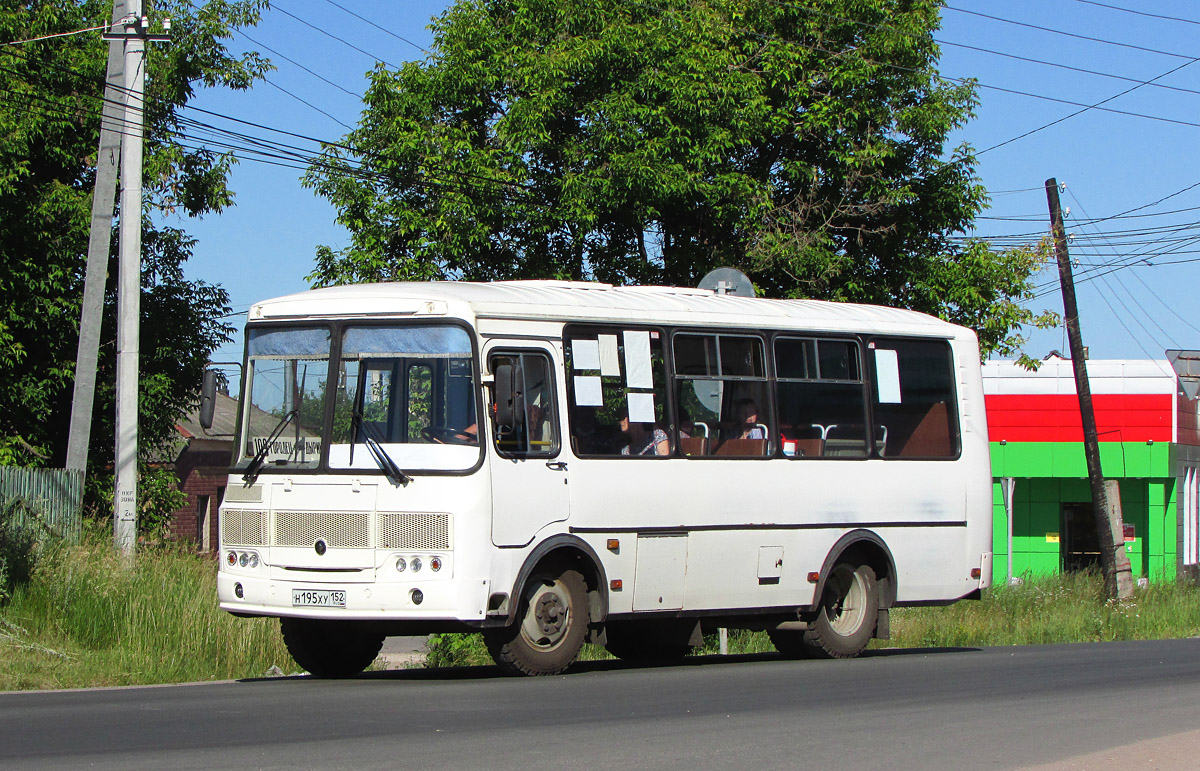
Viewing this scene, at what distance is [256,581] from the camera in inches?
440

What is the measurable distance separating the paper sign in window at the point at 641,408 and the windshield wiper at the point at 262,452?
2.46m

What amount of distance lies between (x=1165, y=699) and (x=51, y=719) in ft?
22.9

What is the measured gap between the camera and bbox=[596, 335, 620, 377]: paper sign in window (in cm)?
1186

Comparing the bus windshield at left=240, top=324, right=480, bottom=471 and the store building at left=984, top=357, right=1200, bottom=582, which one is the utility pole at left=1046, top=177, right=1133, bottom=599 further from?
the bus windshield at left=240, top=324, right=480, bottom=471

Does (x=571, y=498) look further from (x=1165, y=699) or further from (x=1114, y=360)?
(x=1114, y=360)

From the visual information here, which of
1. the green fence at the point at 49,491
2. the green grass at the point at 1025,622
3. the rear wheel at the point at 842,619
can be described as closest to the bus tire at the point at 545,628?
the rear wheel at the point at 842,619

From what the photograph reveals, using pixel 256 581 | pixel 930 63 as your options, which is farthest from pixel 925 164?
pixel 256 581

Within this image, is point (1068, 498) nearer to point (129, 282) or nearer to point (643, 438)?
point (129, 282)

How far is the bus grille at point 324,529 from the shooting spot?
10.8 m

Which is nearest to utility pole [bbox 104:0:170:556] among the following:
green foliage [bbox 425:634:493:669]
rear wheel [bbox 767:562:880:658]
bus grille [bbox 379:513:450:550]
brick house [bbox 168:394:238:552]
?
green foliage [bbox 425:634:493:669]

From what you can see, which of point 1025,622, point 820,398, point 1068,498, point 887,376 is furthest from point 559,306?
point 1068,498

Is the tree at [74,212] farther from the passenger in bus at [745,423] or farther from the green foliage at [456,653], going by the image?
the passenger in bus at [745,423]

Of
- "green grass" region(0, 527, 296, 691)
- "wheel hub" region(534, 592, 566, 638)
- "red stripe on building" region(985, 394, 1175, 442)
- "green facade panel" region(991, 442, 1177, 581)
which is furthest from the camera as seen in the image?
"red stripe on building" region(985, 394, 1175, 442)

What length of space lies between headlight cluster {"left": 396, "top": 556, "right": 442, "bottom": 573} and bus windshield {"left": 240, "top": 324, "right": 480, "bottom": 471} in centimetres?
60
